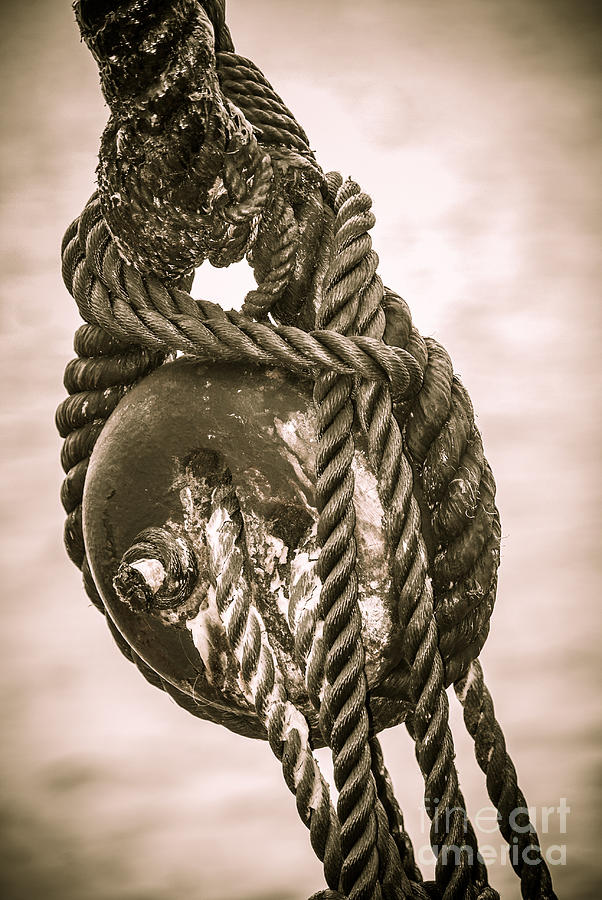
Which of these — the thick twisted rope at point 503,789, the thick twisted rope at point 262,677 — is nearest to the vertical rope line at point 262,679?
the thick twisted rope at point 262,677

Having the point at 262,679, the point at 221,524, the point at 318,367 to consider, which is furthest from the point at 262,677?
the point at 318,367

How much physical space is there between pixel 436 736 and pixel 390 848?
0.09 m

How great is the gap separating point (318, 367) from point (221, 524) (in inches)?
6.1

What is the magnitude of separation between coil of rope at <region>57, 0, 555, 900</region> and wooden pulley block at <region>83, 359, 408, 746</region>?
12 millimetres

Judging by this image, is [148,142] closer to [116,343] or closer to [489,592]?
[116,343]

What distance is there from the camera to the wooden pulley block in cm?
65

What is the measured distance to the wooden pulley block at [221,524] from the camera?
0.65m

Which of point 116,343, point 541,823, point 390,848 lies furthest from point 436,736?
point 541,823

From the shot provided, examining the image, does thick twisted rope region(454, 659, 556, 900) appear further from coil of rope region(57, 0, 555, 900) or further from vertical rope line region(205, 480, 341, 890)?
vertical rope line region(205, 480, 341, 890)

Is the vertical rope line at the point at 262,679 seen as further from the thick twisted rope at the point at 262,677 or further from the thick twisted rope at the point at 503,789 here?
the thick twisted rope at the point at 503,789

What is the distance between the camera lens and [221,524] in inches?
26.6

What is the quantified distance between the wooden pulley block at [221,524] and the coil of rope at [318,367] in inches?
0.5

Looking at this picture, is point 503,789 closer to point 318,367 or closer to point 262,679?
point 262,679

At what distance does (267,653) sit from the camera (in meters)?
0.65
